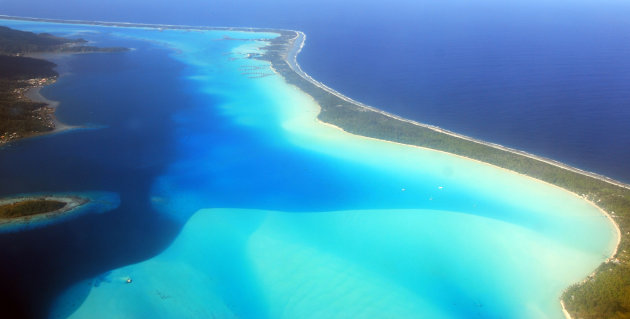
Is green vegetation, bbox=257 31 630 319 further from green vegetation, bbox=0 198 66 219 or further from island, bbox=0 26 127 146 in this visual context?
island, bbox=0 26 127 146

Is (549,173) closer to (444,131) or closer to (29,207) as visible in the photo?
(444,131)

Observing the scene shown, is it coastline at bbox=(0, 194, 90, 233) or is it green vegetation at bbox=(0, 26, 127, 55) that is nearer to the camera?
coastline at bbox=(0, 194, 90, 233)

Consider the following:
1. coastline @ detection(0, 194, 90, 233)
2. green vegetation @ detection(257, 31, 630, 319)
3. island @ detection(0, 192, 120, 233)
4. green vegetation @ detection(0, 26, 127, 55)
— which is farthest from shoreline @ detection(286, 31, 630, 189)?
green vegetation @ detection(0, 26, 127, 55)

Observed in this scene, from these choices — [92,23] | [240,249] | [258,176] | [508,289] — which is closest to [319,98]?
[258,176]

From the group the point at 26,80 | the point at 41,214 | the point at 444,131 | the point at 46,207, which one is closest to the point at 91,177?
the point at 46,207

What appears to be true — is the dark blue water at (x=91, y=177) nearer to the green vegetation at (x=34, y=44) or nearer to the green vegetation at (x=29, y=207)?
the green vegetation at (x=29, y=207)

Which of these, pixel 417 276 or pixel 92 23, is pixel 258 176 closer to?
pixel 417 276

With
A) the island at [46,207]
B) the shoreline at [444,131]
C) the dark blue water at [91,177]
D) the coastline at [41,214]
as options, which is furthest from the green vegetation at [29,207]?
the shoreline at [444,131]
